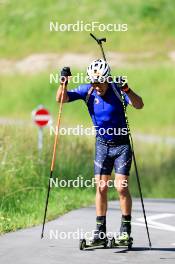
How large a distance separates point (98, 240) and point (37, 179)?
321 inches

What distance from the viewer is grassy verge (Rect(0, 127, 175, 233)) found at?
18641 mm

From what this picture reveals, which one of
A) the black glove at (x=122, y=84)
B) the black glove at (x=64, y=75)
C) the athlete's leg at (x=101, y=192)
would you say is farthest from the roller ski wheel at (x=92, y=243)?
the black glove at (x=64, y=75)

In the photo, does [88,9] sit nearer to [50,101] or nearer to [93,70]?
[50,101]

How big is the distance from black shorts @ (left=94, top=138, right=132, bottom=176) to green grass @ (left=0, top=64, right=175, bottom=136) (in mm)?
45952

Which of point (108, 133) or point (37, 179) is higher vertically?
point (37, 179)

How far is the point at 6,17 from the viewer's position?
9019cm

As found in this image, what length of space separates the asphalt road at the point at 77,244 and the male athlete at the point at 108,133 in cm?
44

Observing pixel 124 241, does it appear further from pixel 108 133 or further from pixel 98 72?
pixel 98 72

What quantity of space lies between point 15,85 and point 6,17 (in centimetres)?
1544

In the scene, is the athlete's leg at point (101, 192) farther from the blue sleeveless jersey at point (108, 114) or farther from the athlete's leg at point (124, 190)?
the blue sleeveless jersey at point (108, 114)

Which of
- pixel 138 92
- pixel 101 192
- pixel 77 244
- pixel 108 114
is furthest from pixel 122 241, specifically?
pixel 138 92

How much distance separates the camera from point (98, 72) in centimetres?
1399

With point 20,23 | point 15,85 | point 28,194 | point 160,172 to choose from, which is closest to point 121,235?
point 28,194

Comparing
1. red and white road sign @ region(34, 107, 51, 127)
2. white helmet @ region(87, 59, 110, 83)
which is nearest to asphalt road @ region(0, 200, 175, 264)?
white helmet @ region(87, 59, 110, 83)
